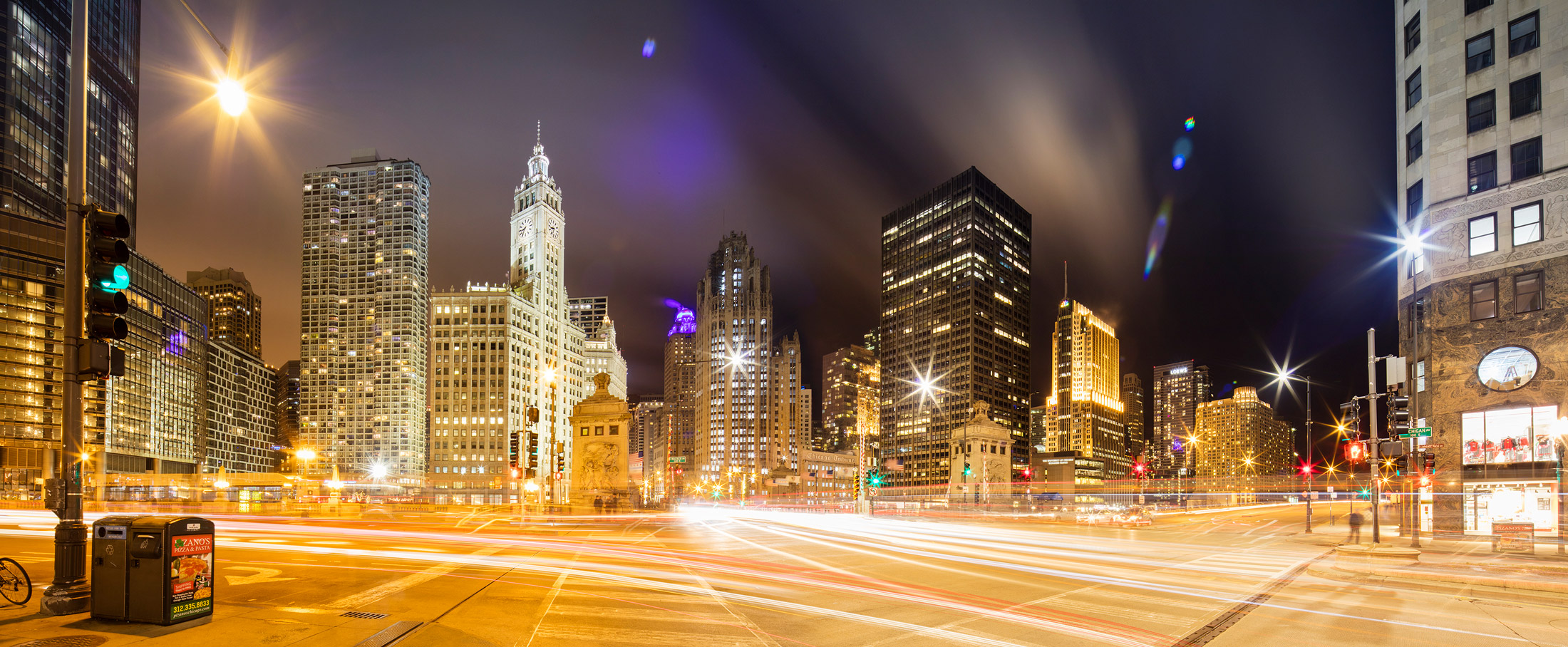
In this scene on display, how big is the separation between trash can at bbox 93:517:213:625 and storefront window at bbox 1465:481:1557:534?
4200cm

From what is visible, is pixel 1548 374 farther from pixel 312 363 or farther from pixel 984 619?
pixel 312 363

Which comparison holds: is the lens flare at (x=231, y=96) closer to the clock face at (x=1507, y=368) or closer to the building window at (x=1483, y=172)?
the clock face at (x=1507, y=368)

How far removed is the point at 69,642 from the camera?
898cm

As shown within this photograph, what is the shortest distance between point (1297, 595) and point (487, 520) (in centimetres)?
3429

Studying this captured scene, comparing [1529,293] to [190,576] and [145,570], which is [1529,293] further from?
[145,570]

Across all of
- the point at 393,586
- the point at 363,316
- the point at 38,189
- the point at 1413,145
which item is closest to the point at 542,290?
the point at 363,316

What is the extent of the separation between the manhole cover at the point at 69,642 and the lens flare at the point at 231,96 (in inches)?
362

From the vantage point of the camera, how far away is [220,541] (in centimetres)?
Result: 2334

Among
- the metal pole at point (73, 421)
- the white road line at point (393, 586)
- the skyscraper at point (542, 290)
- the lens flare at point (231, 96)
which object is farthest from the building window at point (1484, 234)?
the skyscraper at point (542, 290)

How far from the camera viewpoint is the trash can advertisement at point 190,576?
9773 millimetres

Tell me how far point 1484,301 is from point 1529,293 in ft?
4.64

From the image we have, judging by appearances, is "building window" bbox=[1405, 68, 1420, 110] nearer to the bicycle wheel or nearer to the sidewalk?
the sidewalk

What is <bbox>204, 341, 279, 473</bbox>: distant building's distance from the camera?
543 ft

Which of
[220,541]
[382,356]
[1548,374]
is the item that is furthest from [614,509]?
[382,356]
